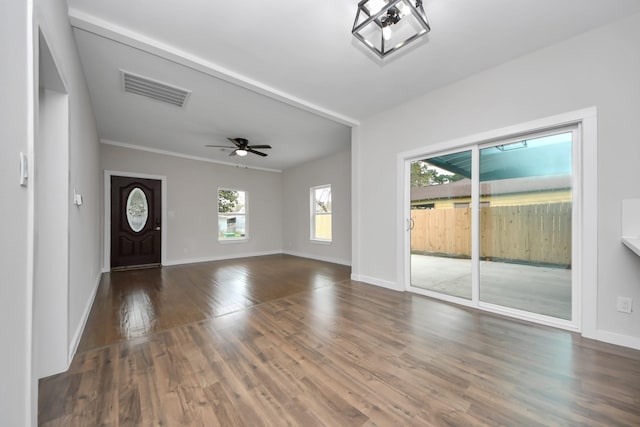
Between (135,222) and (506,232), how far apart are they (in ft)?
22.2

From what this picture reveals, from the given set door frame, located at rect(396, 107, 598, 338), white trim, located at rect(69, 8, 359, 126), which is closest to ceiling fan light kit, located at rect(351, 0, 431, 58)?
white trim, located at rect(69, 8, 359, 126)

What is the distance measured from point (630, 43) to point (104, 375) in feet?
15.6

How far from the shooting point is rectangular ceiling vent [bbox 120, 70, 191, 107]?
284cm

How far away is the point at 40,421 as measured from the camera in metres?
1.30

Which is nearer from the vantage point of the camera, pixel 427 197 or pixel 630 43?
pixel 630 43

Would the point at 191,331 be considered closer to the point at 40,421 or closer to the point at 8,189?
the point at 40,421

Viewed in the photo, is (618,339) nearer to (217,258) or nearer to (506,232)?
(506,232)

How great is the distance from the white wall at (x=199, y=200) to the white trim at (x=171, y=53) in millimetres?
3952

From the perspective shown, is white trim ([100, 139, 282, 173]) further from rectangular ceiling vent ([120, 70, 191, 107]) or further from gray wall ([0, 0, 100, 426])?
gray wall ([0, 0, 100, 426])

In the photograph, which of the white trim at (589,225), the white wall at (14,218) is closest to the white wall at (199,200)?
the white wall at (14,218)

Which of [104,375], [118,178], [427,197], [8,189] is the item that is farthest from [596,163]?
[118,178]

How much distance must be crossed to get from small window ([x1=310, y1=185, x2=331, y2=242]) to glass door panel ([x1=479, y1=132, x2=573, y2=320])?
12.6 ft

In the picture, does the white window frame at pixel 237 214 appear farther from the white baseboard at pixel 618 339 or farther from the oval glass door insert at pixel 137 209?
the white baseboard at pixel 618 339

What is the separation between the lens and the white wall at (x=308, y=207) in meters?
5.78
